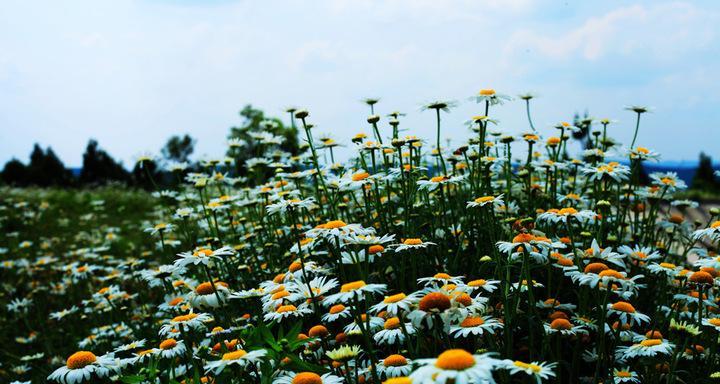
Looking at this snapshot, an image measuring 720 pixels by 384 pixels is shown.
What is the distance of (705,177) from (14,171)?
4361cm

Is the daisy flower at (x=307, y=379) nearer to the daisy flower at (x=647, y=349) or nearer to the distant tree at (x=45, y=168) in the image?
the daisy flower at (x=647, y=349)

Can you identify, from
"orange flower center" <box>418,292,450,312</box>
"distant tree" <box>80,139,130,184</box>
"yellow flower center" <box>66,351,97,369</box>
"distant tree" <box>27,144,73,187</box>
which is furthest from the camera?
"distant tree" <box>80,139,130,184</box>

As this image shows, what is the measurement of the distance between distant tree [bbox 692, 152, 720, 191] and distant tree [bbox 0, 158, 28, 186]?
135ft

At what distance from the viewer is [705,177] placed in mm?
30328

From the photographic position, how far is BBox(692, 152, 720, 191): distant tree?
28953mm

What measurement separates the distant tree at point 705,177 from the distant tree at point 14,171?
135ft

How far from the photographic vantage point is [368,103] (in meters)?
5.23

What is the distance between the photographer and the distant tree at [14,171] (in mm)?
40975

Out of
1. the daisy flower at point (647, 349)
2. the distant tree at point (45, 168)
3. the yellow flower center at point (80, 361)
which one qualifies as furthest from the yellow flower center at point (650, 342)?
the distant tree at point (45, 168)

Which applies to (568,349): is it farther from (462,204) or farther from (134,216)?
(134,216)

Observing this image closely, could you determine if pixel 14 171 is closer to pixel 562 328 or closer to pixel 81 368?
pixel 81 368

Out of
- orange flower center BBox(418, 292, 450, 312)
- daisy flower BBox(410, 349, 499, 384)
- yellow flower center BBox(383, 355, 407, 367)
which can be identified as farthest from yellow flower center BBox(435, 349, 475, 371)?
yellow flower center BBox(383, 355, 407, 367)

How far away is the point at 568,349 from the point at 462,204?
170cm

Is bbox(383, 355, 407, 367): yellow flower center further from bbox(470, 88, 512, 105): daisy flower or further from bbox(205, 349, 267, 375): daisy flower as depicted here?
bbox(470, 88, 512, 105): daisy flower
